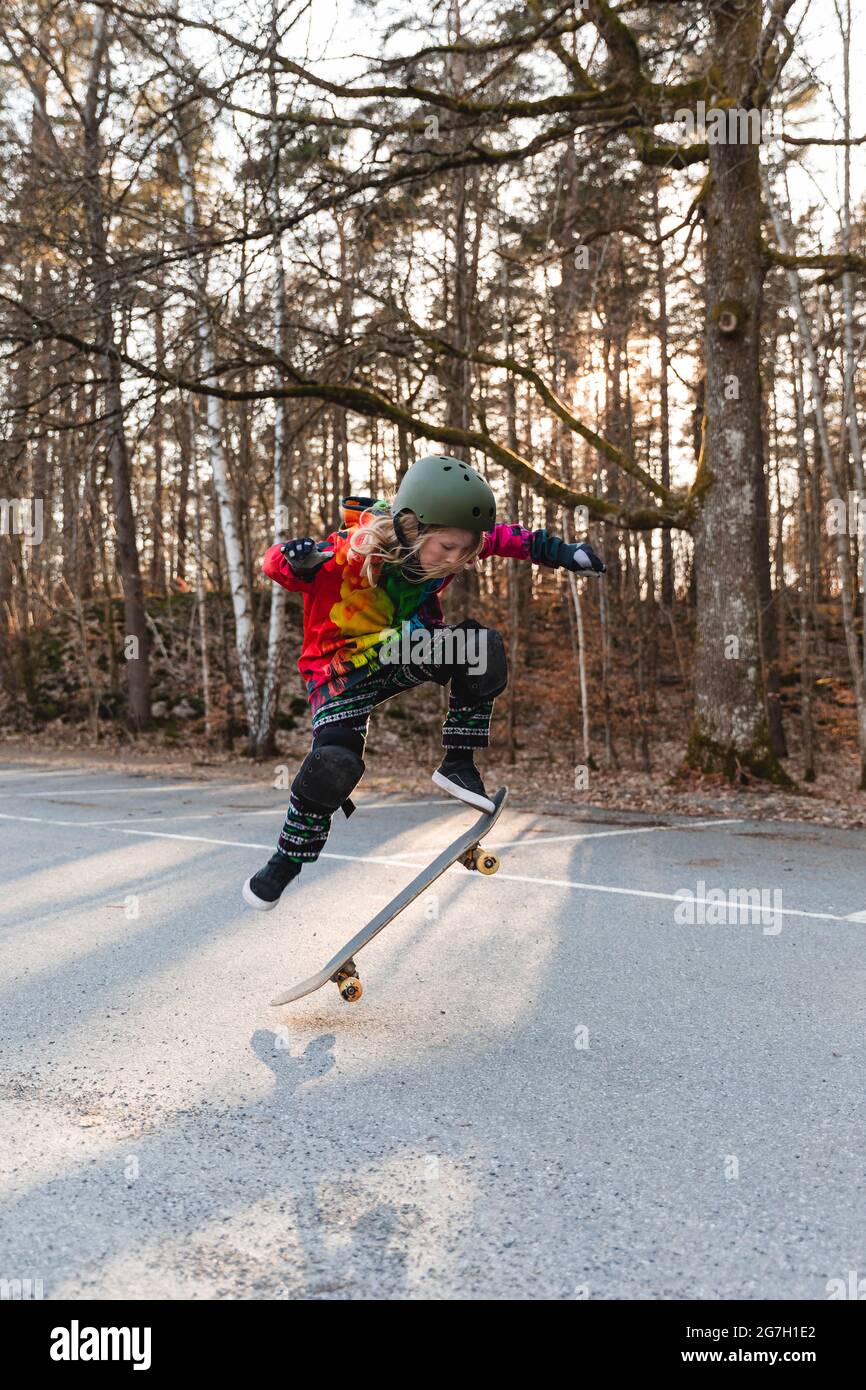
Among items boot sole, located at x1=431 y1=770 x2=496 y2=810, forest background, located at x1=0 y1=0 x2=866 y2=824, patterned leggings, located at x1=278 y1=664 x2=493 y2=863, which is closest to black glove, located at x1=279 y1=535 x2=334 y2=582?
patterned leggings, located at x1=278 y1=664 x2=493 y2=863

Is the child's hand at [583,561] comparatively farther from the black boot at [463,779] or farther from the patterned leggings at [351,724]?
the black boot at [463,779]

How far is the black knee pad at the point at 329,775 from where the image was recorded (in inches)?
158

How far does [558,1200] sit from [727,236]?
39.6ft

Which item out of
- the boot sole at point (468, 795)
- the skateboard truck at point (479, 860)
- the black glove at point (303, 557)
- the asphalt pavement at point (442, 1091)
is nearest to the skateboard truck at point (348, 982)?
the asphalt pavement at point (442, 1091)

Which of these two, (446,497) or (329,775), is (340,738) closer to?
(329,775)

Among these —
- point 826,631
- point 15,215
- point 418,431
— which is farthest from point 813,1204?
point 826,631

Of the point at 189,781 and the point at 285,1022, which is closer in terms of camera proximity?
the point at 285,1022

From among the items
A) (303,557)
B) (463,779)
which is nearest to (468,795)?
(463,779)

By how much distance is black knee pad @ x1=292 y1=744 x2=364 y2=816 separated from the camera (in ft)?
13.2

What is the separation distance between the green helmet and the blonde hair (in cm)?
4

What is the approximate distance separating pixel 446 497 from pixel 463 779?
112 cm

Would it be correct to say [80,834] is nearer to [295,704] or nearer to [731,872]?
[731,872]

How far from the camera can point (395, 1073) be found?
3701 millimetres

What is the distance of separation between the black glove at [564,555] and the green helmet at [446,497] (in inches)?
12.6
